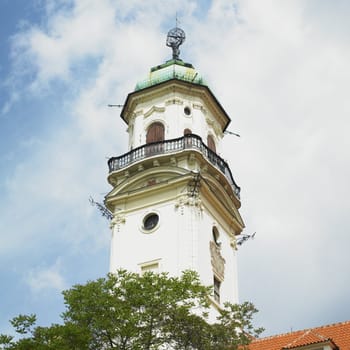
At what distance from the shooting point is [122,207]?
36.1m

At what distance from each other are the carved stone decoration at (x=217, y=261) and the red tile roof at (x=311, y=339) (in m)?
5.68

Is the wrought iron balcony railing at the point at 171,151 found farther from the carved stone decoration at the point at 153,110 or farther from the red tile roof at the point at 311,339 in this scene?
the red tile roof at the point at 311,339

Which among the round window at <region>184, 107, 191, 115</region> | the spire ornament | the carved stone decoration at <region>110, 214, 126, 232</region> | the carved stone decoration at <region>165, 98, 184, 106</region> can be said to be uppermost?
the spire ornament

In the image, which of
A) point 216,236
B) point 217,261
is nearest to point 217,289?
point 217,261

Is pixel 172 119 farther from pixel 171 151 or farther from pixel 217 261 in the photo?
pixel 217 261

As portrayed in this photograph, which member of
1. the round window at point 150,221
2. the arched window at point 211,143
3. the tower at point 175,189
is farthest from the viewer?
the arched window at point 211,143

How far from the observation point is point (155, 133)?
3850 centimetres

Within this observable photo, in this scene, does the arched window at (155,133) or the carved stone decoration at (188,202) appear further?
the arched window at (155,133)

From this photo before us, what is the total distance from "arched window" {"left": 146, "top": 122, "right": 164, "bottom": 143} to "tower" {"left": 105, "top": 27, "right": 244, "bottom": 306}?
0.18 ft

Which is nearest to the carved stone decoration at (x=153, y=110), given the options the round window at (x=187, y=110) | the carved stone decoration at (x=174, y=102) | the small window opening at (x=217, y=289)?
the carved stone decoration at (x=174, y=102)

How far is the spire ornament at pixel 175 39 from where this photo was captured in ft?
145

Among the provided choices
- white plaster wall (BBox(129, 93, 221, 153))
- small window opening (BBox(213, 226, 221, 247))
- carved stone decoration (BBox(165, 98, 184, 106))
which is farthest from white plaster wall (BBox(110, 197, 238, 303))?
carved stone decoration (BBox(165, 98, 184, 106))

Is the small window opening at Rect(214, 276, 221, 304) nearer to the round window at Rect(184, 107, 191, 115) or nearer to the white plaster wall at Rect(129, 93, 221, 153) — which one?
the white plaster wall at Rect(129, 93, 221, 153)

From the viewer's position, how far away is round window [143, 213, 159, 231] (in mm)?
34609
